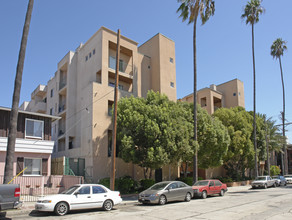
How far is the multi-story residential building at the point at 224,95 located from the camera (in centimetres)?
4292

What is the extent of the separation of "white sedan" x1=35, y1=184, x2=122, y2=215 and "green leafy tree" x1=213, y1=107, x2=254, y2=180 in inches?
808

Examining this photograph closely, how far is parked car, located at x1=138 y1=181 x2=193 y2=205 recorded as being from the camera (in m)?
15.0

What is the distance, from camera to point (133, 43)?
1195 inches

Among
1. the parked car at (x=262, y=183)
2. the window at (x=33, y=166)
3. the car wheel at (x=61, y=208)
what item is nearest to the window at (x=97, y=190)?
the car wheel at (x=61, y=208)

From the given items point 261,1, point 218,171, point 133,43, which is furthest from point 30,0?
point 218,171

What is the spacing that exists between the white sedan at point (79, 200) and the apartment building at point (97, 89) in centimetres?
987

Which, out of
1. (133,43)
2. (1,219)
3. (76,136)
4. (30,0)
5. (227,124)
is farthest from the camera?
(227,124)

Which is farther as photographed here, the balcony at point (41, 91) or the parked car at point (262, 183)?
the balcony at point (41, 91)

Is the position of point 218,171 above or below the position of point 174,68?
below

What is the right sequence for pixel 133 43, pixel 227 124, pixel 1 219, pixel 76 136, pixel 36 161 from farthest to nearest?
pixel 227 124 → pixel 133 43 → pixel 76 136 → pixel 36 161 → pixel 1 219

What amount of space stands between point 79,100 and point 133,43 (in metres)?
9.06

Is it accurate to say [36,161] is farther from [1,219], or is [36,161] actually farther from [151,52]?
[151,52]

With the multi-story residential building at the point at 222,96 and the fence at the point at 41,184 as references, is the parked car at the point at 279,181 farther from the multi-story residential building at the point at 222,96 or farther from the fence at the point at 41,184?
the fence at the point at 41,184

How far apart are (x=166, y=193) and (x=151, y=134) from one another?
5509 mm
